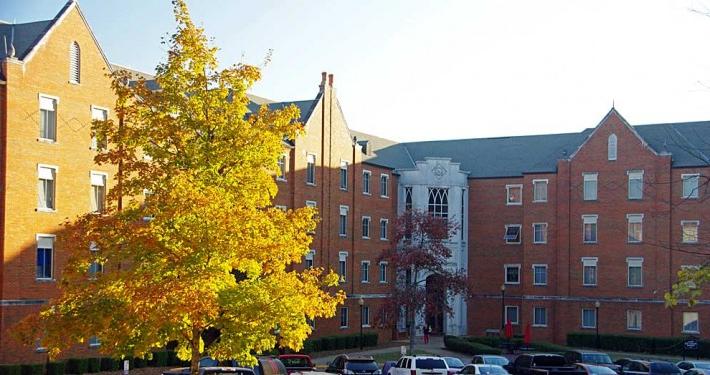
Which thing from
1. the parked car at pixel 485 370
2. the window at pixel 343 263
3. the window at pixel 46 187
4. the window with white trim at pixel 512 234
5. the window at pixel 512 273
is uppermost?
the window at pixel 46 187

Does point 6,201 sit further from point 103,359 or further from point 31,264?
point 103,359

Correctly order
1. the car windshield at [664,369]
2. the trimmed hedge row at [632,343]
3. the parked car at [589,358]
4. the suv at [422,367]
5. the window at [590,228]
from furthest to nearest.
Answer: the window at [590,228] < the trimmed hedge row at [632,343] < the parked car at [589,358] < the car windshield at [664,369] < the suv at [422,367]

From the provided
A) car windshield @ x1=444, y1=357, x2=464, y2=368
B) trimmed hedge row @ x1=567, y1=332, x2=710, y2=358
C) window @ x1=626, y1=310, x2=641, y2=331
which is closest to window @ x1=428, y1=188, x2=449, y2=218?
trimmed hedge row @ x1=567, y1=332, x2=710, y2=358

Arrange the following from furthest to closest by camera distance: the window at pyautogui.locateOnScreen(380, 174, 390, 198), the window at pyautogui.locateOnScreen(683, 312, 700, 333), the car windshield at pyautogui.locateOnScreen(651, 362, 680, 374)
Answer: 1. the window at pyautogui.locateOnScreen(380, 174, 390, 198)
2. the window at pyautogui.locateOnScreen(683, 312, 700, 333)
3. the car windshield at pyautogui.locateOnScreen(651, 362, 680, 374)

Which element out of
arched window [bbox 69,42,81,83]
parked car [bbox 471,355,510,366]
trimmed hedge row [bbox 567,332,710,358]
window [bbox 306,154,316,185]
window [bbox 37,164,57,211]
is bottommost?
trimmed hedge row [bbox 567,332,710,358]

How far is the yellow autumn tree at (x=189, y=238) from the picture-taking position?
23.3m

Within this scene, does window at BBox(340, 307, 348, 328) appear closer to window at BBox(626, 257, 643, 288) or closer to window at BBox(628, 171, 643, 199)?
window at BBox(626, 257, 643, 288)

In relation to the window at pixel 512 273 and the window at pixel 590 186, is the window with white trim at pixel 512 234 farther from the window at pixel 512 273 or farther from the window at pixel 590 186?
the window at pixel 590 186

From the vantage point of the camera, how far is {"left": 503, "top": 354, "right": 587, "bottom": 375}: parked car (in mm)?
38688

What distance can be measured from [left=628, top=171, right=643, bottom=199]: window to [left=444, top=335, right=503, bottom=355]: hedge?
1601 centimetres

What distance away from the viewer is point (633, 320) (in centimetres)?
6675

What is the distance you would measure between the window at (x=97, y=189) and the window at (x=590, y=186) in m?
37.2

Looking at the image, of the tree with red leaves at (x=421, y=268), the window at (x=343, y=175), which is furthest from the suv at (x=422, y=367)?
the window at (x=343, y=175)

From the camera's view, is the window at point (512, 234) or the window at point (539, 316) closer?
the window at point (539, 316)
